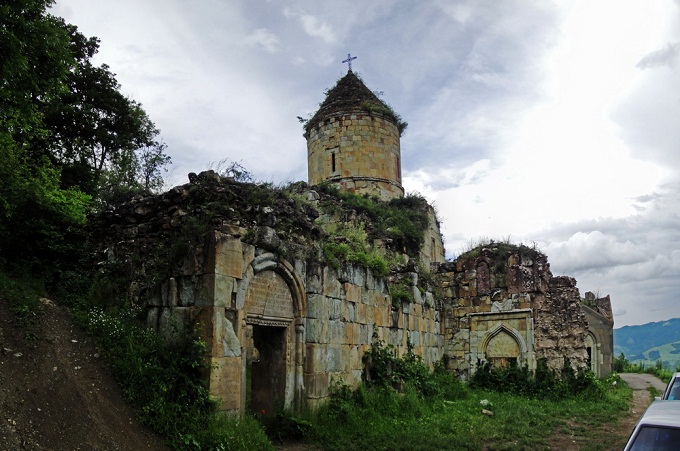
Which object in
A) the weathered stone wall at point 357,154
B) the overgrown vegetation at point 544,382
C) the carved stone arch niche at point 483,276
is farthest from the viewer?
the weathered stone wall at point 357,154

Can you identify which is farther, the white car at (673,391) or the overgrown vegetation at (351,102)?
the overgrown vegetation at (351,102)

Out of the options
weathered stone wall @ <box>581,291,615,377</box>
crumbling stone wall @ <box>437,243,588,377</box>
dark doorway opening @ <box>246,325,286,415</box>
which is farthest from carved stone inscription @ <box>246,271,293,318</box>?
weathered stone wall @ <box>581,291,615,377</box>

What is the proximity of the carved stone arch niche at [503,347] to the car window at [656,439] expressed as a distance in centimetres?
1172

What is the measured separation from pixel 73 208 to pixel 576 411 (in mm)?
12142

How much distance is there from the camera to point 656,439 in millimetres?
4672

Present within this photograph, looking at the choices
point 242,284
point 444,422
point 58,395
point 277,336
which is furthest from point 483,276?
point 58,395

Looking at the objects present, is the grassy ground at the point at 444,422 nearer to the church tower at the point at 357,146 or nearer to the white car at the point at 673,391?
the white car at the point at 673,391

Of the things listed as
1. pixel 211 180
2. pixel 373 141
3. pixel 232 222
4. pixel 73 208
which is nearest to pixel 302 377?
pixel 232 222

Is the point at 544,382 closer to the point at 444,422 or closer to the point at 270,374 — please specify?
the point at 444,422

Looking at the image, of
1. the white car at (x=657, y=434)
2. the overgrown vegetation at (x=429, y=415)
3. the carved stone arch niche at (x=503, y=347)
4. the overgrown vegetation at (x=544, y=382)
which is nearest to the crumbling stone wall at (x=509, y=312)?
the carved stone arch niche at (x=503, y=347)

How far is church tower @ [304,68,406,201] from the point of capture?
69.7ft

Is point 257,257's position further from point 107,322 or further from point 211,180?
point 107,322

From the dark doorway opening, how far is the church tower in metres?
12.2

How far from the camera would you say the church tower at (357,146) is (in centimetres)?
2125
